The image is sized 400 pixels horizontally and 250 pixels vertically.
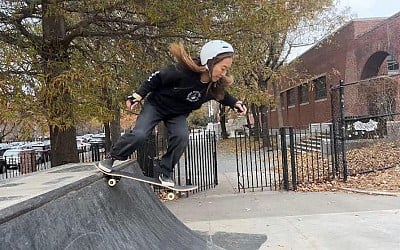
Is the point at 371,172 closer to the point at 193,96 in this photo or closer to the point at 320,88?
the point at 193,96

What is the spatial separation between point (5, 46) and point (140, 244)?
5.23 metres

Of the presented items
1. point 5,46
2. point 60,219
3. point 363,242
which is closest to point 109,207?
point 60,219

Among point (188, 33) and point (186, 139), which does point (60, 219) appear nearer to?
point (186, 139)

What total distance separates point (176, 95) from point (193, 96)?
18cm

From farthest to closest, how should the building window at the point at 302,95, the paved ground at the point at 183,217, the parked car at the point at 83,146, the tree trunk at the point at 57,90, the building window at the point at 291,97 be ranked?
the building window at the point at 291,97, the building window at the point at 302,95, the parked car at the point at 83,146, the tree trunk at the point at 57,90, the paved ground at the point at 183,217

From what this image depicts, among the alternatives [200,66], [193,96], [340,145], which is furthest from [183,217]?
[340,145]

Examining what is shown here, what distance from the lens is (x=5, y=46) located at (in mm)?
7770

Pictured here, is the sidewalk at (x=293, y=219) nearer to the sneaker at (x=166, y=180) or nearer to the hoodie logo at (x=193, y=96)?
the sneaker at (x=166, y=180)

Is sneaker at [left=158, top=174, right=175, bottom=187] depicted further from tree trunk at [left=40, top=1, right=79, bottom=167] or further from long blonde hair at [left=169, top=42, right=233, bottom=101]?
tree trunk at [left=40, top=1, right=79, bottom=167]

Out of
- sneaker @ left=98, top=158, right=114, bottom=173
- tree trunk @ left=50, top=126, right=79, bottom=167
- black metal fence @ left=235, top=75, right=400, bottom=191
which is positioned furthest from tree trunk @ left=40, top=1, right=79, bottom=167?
black metal fence @ left=235, top=75, right=400, bottom=191

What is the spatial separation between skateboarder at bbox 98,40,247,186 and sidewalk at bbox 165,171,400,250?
1.85 meters

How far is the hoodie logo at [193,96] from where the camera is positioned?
15.2 feet

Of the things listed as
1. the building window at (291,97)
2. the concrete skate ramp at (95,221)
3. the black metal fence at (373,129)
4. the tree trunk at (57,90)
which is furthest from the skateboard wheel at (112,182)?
the building window at (291,97)

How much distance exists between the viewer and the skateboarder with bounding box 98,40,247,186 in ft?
14.4
